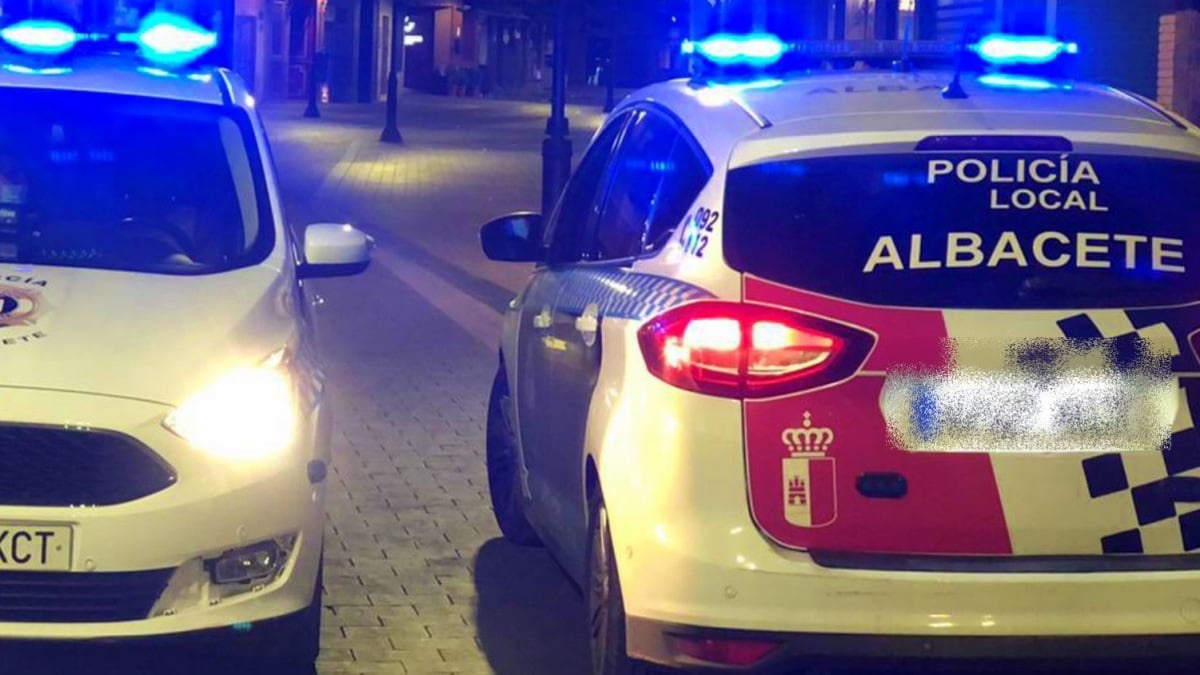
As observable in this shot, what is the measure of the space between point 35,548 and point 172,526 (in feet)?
1.08

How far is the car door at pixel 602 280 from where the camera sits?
514cm

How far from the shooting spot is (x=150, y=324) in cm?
536

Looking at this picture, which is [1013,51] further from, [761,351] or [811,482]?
[811,482]

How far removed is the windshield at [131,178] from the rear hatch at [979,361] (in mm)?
2213

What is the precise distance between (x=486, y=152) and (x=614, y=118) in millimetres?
26738

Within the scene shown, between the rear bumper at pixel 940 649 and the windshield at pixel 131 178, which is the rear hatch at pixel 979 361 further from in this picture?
the windshield at pixel 131 178

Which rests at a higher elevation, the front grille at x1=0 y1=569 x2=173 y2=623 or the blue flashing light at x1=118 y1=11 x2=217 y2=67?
the blue flashing light at x1=118 y1=11 x2=217 y2=67

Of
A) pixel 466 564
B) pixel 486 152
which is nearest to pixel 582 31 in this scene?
pixel 486 152

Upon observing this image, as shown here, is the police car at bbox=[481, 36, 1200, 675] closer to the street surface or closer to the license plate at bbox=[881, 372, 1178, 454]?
the license plate at bbox=[881, 372, 1178, 454]

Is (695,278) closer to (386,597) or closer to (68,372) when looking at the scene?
(68,372)

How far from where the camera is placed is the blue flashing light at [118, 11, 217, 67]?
269 inches

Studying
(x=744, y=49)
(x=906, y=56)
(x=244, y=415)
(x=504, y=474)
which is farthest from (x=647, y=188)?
(x=504, y=474)

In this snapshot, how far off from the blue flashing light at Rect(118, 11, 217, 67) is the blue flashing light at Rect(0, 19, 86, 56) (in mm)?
261

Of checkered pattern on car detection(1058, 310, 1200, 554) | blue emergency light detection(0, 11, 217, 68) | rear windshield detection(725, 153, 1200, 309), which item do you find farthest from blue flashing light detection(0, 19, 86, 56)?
checkered pattern on car detection(1058, 310, 1200, 554)
